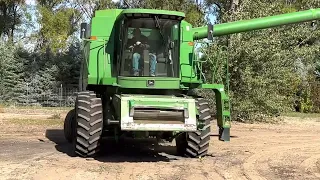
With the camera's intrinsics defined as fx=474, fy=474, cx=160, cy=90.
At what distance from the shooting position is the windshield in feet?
33.2

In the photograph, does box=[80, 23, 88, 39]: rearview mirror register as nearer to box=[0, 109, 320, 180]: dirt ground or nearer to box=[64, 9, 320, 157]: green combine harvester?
box=[64, 9, 320, 157]: green combine harvester

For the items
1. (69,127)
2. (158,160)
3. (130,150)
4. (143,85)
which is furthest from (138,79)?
(69,127)

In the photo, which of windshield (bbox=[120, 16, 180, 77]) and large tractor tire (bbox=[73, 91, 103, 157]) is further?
windshield (bbox=[120, 16, 180, 77])

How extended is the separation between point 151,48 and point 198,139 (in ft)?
7.24

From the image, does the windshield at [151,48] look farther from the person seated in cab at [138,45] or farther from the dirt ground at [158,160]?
the dirt ground at [158,160]

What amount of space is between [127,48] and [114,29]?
→ 79cm

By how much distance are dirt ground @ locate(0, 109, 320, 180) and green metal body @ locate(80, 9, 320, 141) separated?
84cm

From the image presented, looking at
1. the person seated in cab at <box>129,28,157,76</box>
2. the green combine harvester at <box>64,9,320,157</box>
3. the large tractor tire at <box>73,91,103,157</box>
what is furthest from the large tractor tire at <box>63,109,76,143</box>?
the person seated in cab at <box>129,28,157,76</box>

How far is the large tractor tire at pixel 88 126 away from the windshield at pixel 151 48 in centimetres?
98

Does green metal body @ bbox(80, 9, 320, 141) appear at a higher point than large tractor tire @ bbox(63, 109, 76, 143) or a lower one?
higher

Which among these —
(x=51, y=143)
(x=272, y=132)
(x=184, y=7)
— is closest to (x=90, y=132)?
(x=51, y=143)

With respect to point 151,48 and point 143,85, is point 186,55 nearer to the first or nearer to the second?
point 151,48

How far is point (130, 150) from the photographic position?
1162cm

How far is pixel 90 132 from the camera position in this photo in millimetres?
9617
